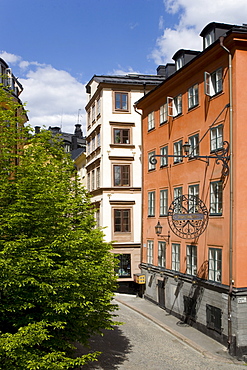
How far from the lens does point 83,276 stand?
47.8ft

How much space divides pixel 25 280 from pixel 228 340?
11136 mm

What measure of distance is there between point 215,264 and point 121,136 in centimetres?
1766

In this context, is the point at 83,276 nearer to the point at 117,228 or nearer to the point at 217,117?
the point at 217,117

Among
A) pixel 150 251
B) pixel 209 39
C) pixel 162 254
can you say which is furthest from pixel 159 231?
pixel 209 39

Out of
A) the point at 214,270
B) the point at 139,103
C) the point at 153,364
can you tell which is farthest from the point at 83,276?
the point at 139,103

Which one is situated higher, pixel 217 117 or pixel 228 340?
pixel 217 117

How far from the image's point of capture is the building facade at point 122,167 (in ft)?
113

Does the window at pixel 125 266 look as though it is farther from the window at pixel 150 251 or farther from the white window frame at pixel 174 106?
the white window frame at pixel 174 106

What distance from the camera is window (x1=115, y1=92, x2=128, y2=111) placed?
116 feet

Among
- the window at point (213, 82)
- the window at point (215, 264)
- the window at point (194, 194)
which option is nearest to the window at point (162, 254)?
the window at point (194, 194)

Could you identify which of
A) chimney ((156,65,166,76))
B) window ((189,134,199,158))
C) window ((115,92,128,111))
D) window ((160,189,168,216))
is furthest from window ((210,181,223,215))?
chimney ((156,65,166,76))

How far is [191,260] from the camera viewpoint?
23.4 m

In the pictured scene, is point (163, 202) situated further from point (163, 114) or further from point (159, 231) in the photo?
point (163, 114)

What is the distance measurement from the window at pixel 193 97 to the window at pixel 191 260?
836 centimetres
